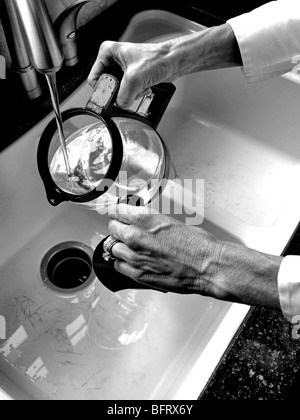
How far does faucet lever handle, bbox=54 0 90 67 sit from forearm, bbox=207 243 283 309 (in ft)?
1.41

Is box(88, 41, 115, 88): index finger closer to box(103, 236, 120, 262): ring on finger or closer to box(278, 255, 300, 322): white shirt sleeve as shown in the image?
box(103, 236, 120, 262): ring on finger

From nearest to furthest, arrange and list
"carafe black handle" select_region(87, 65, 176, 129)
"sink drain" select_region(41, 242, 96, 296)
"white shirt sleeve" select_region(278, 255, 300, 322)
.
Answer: "white shirt sleeve" select_region(278, 255, 300, 322) < "carafe black handle" select_region(87, 65, 176, 129) < "sink drain" select_region(41, 242, 96, 296)

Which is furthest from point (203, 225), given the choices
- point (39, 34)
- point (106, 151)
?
point (39, 34)

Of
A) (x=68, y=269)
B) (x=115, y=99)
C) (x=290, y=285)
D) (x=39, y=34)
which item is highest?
(x=39, y=34)

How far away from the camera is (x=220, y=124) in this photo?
1068mm

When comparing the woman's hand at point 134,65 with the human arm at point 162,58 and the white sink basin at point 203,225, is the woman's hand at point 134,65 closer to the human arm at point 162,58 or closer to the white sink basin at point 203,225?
the human arm at point 162,58

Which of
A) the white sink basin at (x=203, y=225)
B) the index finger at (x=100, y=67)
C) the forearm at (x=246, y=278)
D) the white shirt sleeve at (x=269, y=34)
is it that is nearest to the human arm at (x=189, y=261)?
the forearm at (x=246, y=278)

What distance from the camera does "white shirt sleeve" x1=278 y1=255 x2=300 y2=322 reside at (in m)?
0.58

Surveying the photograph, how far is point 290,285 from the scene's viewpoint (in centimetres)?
58

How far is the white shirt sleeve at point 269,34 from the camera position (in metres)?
0.77

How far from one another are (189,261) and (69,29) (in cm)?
45

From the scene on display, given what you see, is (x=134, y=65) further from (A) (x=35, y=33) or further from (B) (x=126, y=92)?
(A) (x=35, y=33)

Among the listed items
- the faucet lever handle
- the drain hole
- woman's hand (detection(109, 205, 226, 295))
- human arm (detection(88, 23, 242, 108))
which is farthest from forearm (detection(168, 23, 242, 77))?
the drain hole

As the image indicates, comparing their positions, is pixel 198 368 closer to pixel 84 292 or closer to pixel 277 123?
pixel 84 292
